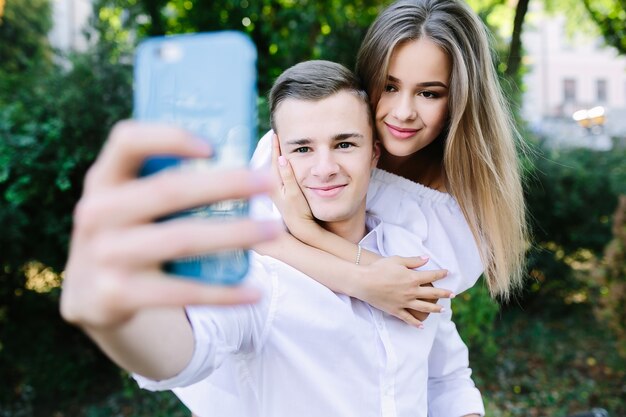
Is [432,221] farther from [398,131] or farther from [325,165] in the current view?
[325,165]

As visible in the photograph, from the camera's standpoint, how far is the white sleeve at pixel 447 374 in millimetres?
1954

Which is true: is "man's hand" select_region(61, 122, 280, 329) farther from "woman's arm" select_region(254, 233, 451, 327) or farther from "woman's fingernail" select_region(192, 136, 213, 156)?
"woman's arm" select_region(254, 233, 451, 327)

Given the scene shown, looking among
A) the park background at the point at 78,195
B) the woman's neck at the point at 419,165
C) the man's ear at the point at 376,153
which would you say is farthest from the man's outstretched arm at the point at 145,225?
the park background at the point at 78,195

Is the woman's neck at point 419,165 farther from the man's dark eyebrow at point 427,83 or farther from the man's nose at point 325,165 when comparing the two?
the man's nose at point 325,165

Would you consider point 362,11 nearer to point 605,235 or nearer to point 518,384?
point 518,384

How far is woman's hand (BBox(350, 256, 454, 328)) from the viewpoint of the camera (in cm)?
164

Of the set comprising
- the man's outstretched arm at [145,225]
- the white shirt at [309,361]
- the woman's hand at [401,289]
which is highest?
the man's outstretched arm at [145,225]

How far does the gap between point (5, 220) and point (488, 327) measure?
145 inches

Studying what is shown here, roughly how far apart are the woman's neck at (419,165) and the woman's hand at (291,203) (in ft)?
1.50

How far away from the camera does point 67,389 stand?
16.0 feet

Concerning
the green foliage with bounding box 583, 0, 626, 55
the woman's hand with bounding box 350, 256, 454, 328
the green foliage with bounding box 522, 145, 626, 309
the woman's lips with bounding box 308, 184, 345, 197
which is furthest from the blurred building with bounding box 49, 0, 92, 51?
the woman's hand with bounding box 350, 256, 454, 328

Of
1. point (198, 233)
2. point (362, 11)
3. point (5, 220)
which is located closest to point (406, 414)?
point (198, 233)

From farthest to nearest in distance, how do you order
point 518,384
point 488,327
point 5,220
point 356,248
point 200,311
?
point 518,384 → point 488,327 → point 5,220 → point 356,248 → point 200,311

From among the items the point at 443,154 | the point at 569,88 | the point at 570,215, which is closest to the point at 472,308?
the point at 443,154
